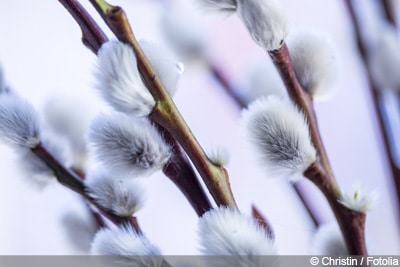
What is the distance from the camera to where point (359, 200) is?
0.28 meters

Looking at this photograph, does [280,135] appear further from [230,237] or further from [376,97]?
Result: [376,97]

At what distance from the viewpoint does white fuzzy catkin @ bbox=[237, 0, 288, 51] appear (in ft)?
0.80

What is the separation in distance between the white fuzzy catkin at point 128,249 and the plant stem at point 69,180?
0.03 metres

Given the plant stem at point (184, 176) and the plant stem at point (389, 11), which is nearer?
the plant stem at point (184, 176)

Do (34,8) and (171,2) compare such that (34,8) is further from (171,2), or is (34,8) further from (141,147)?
(141,147)

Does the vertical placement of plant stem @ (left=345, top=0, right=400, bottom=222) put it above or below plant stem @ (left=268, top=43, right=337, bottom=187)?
below

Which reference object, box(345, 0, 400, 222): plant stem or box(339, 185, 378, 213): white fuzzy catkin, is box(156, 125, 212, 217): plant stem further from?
box(345, 0, 400, 222): plant stem

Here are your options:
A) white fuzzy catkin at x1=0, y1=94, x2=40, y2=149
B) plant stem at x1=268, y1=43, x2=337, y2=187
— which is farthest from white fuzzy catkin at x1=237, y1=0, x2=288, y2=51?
white fuzzy catkin at x1=0, y1=94, x2=40, y2=149

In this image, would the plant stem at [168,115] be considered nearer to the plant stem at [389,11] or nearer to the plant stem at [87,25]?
the plant stem at [87,25]

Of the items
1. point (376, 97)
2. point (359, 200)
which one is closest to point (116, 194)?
point (359, 200)

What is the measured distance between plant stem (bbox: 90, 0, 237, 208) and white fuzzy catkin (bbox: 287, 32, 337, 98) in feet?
0.27

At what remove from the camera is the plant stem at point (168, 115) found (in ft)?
0.75

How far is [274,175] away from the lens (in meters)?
0.28

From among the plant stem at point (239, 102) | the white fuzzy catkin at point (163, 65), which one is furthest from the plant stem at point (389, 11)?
the white fuzzy catkin at point (163, 65)
